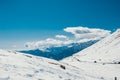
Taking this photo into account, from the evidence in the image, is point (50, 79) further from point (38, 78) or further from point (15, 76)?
point (15, 76)

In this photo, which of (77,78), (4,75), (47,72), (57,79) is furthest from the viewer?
(77,78)

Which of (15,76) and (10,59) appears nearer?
(15,76)

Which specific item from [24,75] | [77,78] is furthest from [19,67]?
[77,78]

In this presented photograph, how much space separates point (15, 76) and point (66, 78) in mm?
7730

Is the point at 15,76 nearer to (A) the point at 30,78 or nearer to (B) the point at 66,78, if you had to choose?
(A) the point at 30,78

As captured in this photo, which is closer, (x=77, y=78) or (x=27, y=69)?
(x=27, y=69)

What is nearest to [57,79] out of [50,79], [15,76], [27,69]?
[50,79]

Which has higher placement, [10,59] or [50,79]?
[10,59]

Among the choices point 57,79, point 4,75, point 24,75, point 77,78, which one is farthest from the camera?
point 77,78

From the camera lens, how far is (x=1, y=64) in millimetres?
27844

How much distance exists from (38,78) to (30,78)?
1.08 metres

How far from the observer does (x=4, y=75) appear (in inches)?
945

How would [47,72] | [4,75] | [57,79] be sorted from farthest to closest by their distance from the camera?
[47,72], [57,79], [4,75]

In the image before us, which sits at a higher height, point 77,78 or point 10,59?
point 10,59
